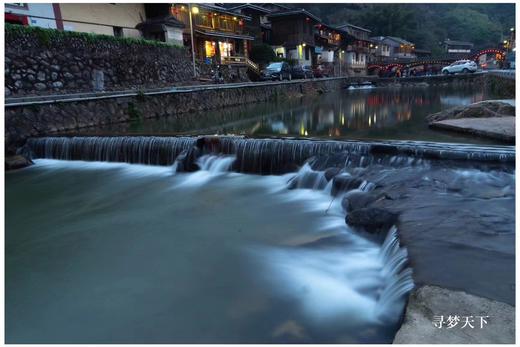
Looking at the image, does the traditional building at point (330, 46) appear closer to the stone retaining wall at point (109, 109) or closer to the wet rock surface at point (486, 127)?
the stone retaining wall at point (109, 109)

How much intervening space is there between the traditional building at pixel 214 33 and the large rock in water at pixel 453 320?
3241cm

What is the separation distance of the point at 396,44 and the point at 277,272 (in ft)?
274

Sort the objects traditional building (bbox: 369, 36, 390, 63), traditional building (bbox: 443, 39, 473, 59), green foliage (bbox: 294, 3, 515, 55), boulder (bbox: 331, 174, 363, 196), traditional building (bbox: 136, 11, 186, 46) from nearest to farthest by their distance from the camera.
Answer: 1. boulder (bbox: 331, 174, 363, 196)
2. traditional building (bbox: 136, 11, 186, 46)
3. traditional building (bbox: 369, 36, 390, 63)
4. green foliage (bbox: 294, 3, 515, 55)
5. traditional building (bbox: 443, 39, 473, 59)

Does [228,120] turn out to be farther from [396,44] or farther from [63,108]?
[396,44]

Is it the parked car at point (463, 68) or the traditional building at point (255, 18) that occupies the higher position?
the traditional building at point (255, 18)

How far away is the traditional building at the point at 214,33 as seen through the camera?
35406 millimetres

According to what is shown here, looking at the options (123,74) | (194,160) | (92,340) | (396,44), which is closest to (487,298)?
(92,340)

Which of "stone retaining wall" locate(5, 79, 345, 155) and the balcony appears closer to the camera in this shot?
"stone retaining wall" locate(5, 79, 345, 155)

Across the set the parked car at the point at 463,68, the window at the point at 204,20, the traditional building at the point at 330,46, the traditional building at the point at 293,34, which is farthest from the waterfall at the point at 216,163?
the traditional building at the point at 330,46

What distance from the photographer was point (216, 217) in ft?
25.1

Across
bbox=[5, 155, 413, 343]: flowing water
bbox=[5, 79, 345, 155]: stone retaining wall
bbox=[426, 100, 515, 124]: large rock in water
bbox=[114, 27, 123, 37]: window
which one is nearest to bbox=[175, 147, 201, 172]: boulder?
bbox=[5, 155, 413, 343]: flowing water

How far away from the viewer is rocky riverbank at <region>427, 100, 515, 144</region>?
10.2m

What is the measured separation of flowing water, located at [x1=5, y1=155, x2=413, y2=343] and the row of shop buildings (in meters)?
20.2

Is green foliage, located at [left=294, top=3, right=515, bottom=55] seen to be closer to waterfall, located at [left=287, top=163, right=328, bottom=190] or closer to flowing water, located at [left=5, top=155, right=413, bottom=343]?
waterfall, located at [left=287, top=163, right=328, bottom=190]
